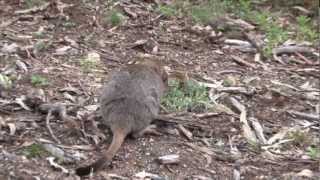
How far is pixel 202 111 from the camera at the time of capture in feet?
21.3

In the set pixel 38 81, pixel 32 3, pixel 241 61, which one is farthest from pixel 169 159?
pixel 32 3

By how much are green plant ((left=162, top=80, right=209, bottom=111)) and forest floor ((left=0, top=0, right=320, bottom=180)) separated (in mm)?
13

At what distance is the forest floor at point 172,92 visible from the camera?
5.59 metres

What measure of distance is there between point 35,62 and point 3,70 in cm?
38

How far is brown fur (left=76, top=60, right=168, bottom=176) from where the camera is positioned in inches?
220

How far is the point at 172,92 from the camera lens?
664 cm

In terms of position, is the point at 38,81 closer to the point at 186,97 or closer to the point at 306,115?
the point at 186,97

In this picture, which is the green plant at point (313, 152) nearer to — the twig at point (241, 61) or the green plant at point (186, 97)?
the green plant at point (186, 97)

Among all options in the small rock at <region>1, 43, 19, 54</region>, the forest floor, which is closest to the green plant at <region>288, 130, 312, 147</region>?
the forest floor

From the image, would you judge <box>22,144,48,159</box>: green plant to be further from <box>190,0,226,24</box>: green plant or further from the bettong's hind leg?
<box>190,0,226,24</box>: green plant

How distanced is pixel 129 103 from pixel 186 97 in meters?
1.07

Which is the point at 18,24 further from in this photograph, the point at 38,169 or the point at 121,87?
the point at 38,169

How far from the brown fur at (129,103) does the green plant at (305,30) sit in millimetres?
2992

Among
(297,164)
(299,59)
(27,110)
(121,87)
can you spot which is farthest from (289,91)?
(27,110)
